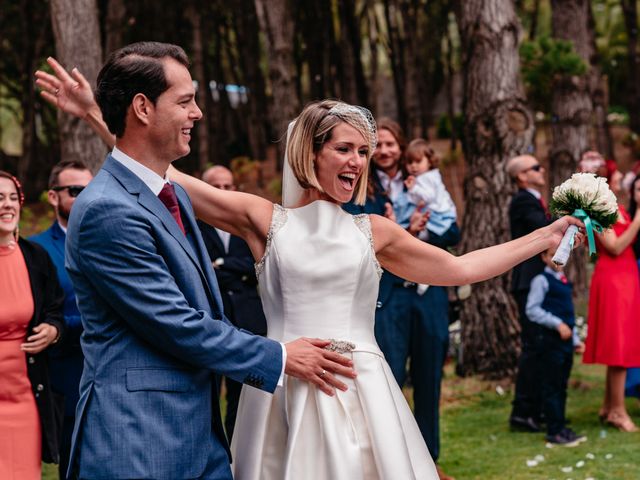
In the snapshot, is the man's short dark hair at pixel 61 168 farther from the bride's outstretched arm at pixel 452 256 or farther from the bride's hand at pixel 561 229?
the bride's hand at pixel 561 229

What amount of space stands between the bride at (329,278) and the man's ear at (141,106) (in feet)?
2.72

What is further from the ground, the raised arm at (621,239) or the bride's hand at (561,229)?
the bride's hand at (561,229)

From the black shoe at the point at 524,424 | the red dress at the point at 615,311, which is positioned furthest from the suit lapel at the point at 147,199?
the red dress at the point at 615,311

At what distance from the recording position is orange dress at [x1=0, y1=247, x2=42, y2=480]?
527 centimetres

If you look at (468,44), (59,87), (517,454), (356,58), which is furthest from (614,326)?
(356,58)

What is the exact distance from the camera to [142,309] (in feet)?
10.2

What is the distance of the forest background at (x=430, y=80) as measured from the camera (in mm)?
10484

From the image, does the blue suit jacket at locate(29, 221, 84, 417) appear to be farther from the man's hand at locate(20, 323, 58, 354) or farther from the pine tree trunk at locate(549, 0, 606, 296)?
the pine tree trunk at locate(549, 0, 606, 296)

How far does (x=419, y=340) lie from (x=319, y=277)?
2.90 meters

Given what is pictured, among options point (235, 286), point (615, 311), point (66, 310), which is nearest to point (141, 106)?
point (66, 310)

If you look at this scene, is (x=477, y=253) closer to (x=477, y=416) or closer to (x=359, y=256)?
(x=359, y=256)

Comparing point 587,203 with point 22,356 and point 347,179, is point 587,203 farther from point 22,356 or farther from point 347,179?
point 22,356

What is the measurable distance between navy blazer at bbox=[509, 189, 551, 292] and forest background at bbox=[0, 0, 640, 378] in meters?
2.13

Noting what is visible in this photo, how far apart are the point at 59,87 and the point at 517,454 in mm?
5166
